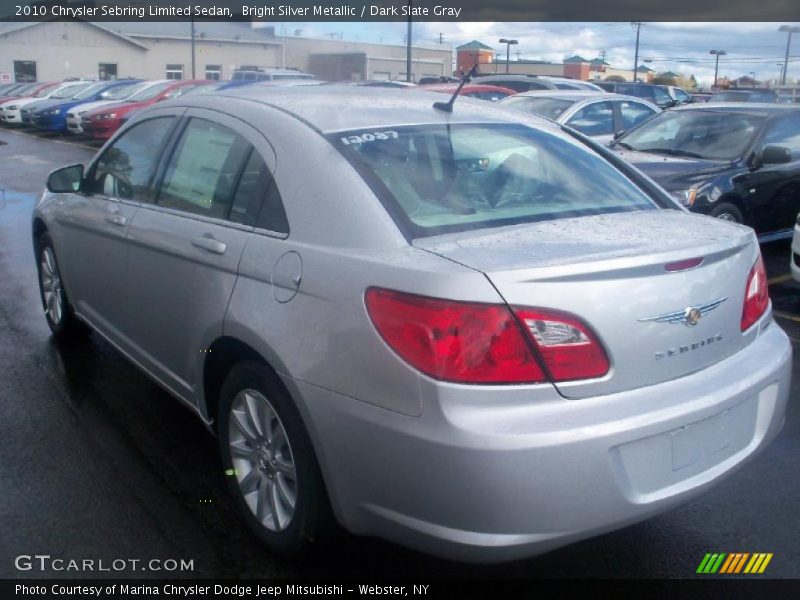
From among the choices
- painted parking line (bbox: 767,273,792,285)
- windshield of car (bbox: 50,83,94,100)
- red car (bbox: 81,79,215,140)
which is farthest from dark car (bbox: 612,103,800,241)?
windshield of car (bbox: 50,83,94,100)

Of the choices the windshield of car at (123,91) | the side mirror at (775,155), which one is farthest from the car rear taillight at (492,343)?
the windshield of car at (123,91)

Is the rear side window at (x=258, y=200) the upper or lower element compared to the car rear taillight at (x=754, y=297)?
upper

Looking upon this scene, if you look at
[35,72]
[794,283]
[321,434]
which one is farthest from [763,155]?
[35,72]

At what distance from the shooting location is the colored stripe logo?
120 inches

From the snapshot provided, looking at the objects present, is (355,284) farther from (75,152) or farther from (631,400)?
(75,152)

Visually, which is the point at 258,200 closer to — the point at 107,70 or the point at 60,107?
the point at 60,107

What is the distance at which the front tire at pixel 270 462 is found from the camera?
286 cm

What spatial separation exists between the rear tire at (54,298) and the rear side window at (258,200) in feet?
7.77

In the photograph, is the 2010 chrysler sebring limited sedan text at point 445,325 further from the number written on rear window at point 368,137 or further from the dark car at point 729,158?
the dark car at point 729,158

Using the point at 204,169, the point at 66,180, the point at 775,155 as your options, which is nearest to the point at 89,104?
the point at 775,155

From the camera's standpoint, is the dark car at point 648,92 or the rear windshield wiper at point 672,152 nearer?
the rear windshield wiper at point 672,152

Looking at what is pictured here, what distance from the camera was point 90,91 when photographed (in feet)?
89.2

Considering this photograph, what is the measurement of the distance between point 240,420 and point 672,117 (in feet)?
24.0

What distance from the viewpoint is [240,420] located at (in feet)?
10.6
